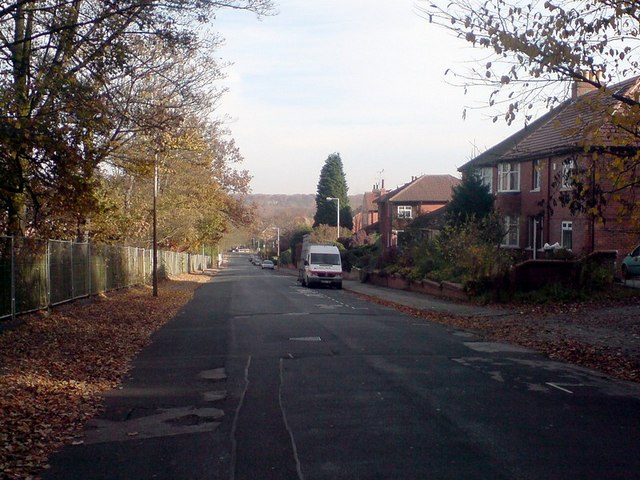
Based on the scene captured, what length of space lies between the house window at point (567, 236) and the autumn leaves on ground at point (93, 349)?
331 inches

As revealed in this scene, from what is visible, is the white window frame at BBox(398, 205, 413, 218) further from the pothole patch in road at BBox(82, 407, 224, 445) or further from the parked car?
the pothole patch in road at BBox(82, 407, 224, 445)

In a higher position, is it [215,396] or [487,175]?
[487,175]

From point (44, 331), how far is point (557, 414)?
1165 centimetres

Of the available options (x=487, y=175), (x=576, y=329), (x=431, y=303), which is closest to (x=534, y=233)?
(x=487, y=175)

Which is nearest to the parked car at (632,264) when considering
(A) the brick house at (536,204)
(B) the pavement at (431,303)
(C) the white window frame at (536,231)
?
(A) the brick house at (536,204)

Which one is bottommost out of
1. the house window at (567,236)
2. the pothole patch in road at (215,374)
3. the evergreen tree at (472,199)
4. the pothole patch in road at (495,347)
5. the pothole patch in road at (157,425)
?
the pothole patch in road at (495,347)

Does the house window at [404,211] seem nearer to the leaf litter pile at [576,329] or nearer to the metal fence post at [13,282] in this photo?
the leaf litter pile at [576,329]

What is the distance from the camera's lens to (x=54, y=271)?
69.8ft

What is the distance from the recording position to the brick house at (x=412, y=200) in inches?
2518

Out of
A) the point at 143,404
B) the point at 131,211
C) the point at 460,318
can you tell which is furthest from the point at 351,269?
the point at 143,404

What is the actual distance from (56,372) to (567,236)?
26.7 meters

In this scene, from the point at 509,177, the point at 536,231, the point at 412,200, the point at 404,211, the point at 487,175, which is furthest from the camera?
the point at 412,200

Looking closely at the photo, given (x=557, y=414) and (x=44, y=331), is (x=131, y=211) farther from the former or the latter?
(x=557, y=414)

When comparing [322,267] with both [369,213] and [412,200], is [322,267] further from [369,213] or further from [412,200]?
[369,213]
